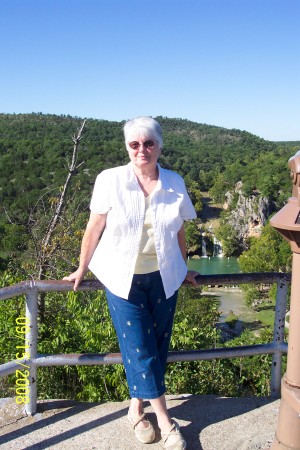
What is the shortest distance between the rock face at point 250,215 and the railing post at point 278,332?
70.3m

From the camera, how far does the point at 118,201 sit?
2.34m

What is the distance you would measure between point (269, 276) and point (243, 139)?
13338 cm

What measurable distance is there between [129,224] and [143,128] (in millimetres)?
452

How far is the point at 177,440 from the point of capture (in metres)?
2.39

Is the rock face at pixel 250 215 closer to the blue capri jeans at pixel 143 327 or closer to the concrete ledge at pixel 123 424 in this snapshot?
the concrete ledge at pixel 123 424

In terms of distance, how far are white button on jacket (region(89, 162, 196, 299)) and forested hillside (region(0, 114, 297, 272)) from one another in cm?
33

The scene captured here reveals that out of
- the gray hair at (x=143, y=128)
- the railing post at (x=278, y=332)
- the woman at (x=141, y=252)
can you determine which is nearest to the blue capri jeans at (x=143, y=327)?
the woman at (x=141, y=252)

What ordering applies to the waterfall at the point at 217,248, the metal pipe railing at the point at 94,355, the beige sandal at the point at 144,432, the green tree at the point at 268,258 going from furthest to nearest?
1. the waterfall at the point at 217,248
2. the green tree at the point at 268,258
3. the metal pipe railing at the point at 94,355
4. the beige sandal at the point at 144,432

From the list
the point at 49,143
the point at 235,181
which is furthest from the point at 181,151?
the point at 49,143

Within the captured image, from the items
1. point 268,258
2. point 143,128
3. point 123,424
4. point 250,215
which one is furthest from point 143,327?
point 250,215

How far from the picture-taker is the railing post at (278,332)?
294 cm

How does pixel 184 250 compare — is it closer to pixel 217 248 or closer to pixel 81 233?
pixel 81 233

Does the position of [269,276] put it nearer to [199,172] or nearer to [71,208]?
[71,208]

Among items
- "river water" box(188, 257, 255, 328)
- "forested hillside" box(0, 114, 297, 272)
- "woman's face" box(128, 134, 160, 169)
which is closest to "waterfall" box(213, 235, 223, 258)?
"river water" box(188, 257, 255, 328)
